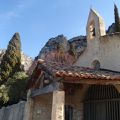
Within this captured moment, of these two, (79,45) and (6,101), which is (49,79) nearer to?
(6,101)

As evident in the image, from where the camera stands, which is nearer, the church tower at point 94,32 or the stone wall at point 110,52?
the stone wall at point 110,52

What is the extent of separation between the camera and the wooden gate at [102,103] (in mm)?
12023

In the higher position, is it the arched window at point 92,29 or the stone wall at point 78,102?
the arched window at point 92,29

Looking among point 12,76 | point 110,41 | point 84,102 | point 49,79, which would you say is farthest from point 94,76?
point 12,76

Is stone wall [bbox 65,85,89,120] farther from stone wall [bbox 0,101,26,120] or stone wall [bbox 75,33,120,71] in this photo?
stone wall [bbox 0,101,26,120]

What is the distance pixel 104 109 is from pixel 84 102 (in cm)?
147

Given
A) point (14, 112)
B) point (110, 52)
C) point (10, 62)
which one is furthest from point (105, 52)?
point (10, 62)

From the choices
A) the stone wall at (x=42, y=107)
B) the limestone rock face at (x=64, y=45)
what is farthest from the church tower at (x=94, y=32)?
the limestone rock face at (x=64, y=45)

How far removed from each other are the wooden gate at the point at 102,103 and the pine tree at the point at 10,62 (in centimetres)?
1117

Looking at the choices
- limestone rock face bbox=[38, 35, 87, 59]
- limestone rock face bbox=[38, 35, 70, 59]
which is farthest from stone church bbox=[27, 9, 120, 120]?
limestone rock face bbox=[38, 35, 70, 59]

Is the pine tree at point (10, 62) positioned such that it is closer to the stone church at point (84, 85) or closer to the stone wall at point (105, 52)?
the stone church at point (84, 85)

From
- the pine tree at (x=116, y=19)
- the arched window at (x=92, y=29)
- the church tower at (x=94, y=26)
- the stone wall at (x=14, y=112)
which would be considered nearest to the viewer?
the stone wall at (x=14, y=112)

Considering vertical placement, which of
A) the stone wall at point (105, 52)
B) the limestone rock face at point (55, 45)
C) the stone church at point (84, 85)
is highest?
the limestone rock face at point (55, 45)

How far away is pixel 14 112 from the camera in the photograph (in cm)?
1466
